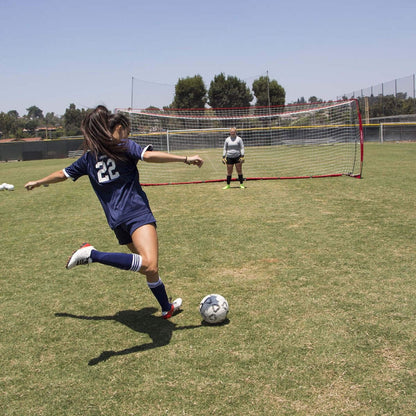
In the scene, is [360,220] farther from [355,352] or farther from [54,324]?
[54,324]

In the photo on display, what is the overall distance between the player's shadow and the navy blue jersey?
3.60 feet

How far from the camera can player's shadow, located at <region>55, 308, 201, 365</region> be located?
3.78 m

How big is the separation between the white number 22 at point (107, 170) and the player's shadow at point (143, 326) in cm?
152

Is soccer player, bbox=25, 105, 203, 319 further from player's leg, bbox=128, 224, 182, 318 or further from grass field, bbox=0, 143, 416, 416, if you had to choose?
grass field, bbox=0, 143, 416, 416

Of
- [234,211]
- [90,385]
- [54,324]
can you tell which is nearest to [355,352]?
[90,385]

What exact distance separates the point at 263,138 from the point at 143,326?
19704mm

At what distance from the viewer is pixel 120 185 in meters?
4.00

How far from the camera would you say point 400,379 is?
3.18m

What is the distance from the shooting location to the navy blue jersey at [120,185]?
396cm

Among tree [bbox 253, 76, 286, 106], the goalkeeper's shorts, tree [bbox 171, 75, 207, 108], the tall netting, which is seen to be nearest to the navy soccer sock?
the goalkeeper's shorts

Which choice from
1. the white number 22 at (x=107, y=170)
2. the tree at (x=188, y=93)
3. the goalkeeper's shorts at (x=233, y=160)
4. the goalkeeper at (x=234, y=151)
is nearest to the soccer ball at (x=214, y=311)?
the white number 22 at (x=107, y=170)

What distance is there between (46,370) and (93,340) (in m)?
0.56

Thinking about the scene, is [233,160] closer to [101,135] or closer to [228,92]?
[101,135]

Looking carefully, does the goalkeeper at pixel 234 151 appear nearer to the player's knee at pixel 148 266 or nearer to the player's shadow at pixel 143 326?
the player's shadow at pixel 143 326
